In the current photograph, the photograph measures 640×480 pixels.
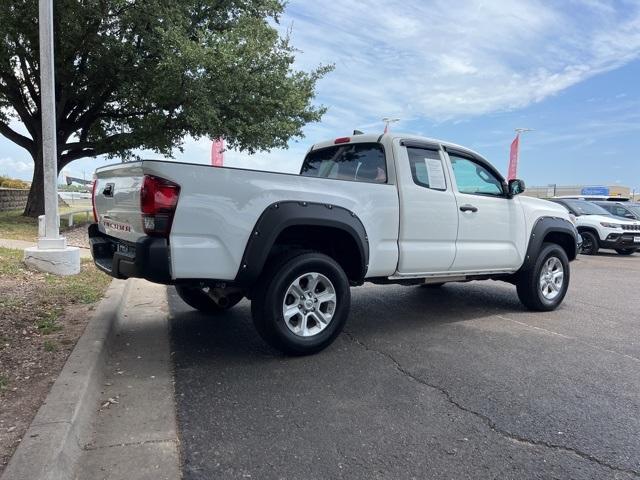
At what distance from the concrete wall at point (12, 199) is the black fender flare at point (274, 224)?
19.1 metres

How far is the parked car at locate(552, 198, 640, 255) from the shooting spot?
15258 millimetres

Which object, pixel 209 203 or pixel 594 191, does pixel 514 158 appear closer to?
pixel 209 203

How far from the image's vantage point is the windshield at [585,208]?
16094 millimetres

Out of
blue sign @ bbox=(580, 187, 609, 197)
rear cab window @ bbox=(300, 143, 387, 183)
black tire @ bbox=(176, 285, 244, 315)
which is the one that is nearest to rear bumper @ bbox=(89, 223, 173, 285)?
black tire @ bbox=(176, 285, 244, 315)

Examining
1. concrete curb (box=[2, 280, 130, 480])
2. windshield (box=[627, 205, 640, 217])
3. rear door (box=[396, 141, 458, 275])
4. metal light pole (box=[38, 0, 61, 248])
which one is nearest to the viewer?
concrete curb (box=[2, 280, 130, 480])

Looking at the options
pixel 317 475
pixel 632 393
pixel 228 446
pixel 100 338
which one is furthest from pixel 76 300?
pixel 632 393

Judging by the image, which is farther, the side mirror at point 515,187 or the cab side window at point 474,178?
the side mirror at point 515,187

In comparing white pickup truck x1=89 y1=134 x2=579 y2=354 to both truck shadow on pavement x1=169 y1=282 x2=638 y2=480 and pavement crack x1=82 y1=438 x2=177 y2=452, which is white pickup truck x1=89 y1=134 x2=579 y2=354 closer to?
truck shadow on pavement x1=169 y1=282 x2=638 y2=480

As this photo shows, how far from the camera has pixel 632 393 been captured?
4.00 meters

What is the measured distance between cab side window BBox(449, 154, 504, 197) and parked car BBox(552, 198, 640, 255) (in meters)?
11.0

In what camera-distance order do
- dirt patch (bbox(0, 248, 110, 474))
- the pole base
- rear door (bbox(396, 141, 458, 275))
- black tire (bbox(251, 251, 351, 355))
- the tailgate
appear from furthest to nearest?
the pole base
rear door (bbox(396, 141, 458, 275))
black tire (bbox(251, 251, 351, 355))
the tailgate
dirt patch (bbox(0, 248, 110, 474))

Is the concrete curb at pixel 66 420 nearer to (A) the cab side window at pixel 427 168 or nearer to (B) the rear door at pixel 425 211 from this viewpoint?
(B) the rear door at pixel 425 211

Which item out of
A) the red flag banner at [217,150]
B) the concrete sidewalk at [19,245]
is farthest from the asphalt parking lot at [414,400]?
the red flag banner at [217,150]

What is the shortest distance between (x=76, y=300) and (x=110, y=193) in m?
1.96
